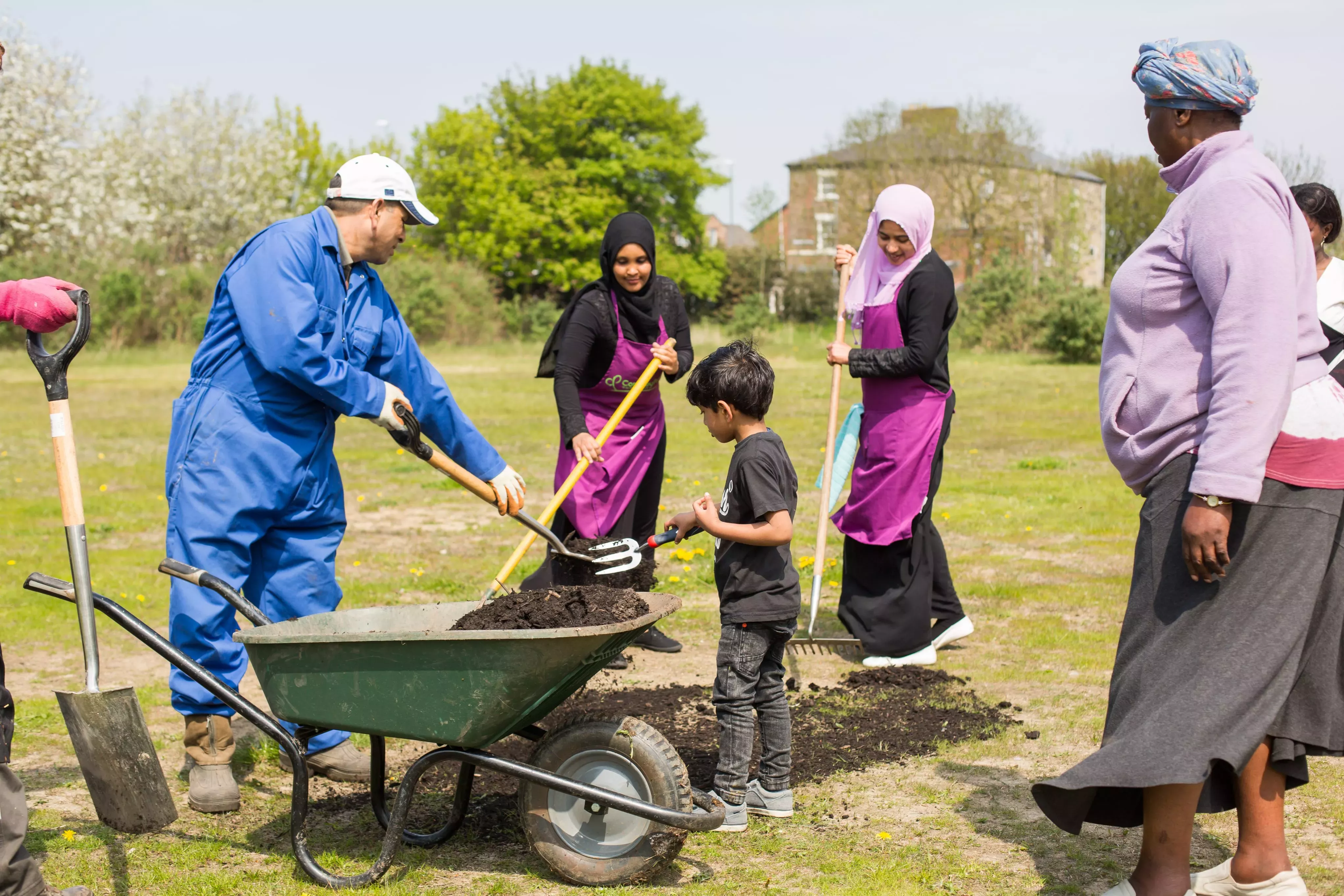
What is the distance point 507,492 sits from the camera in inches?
158

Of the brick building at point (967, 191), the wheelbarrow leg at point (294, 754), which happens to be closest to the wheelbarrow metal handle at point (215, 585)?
the wheelbarrow leg at point (294, 754)

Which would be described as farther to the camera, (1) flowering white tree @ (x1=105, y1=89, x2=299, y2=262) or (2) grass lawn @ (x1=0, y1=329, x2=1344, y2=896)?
(1) flowering white tree @ (x1=105, y1=89, x2=299, y2=262)

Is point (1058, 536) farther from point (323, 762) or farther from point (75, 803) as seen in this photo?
point (75, 803)

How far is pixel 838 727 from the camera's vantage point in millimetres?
4637

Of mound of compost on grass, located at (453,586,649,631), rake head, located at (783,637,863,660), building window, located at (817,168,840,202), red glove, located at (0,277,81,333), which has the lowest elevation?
rake head, located at (783,637,863,660)

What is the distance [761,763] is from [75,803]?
2.23 meters

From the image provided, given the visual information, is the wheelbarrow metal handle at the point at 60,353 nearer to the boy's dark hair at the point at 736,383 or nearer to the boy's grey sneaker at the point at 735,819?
the boy's dark hair at the point at 736,383

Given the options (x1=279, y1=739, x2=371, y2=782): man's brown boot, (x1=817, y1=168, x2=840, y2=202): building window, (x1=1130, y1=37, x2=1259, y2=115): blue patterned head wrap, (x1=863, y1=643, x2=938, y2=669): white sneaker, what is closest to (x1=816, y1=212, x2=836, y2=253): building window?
(x1=817, y1=168, x2=840, y2=202): building window

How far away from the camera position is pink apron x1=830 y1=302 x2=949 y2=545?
17.8ft

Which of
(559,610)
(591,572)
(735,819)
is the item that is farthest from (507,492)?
(591,572)

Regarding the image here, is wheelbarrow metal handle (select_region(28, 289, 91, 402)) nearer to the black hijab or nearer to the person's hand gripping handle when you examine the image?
the person's hand gripping handle

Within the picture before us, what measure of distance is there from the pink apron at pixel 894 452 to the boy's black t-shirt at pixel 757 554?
1784 mm

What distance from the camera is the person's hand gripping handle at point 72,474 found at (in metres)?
3.06

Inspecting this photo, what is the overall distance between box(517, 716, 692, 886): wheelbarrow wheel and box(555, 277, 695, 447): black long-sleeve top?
238 centimetres
